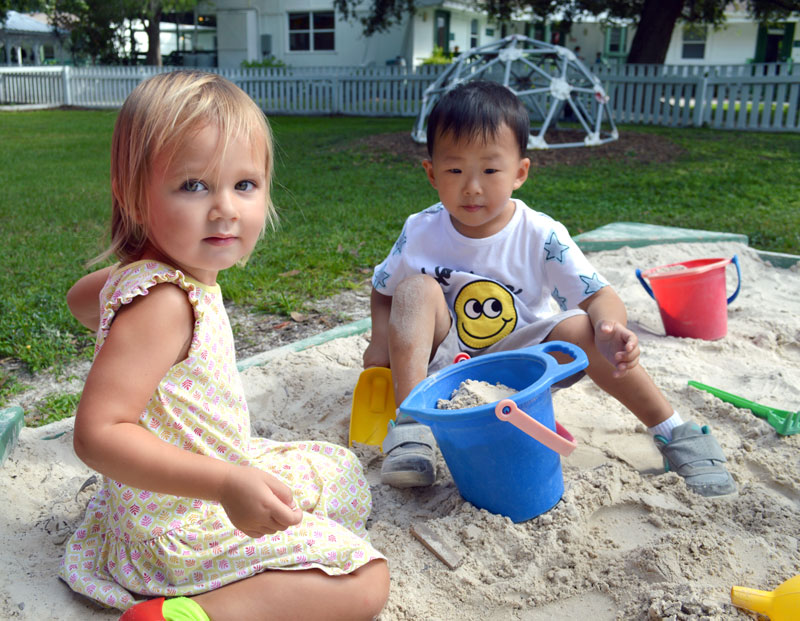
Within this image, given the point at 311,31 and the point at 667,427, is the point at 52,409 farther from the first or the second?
the point at 311,31

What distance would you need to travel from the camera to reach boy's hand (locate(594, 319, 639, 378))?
1.95 m

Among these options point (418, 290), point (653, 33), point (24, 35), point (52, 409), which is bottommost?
point (52, 409)

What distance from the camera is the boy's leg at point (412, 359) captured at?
196 centimetres

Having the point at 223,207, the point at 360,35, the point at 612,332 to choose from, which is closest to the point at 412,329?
the point at 612,332

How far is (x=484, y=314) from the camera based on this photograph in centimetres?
243

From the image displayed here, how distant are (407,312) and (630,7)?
15.0 metres

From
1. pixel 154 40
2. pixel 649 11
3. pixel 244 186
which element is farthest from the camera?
pixel 154 40

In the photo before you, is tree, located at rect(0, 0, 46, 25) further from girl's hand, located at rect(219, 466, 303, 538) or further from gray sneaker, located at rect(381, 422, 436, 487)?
girl's hand, located at rect(219, 466, 303, 538)

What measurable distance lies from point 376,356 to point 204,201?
46.2 inches

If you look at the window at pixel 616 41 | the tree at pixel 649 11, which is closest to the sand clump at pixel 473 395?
the tree at pixel 649 11

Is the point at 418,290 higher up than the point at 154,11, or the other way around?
the point at 154,11

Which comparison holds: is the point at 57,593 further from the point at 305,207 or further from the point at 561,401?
the point at 305,207

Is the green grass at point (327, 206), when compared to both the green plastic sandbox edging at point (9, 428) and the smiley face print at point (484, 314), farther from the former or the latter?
the smiley face print at point (484, 314)

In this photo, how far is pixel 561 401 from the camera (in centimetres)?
257
